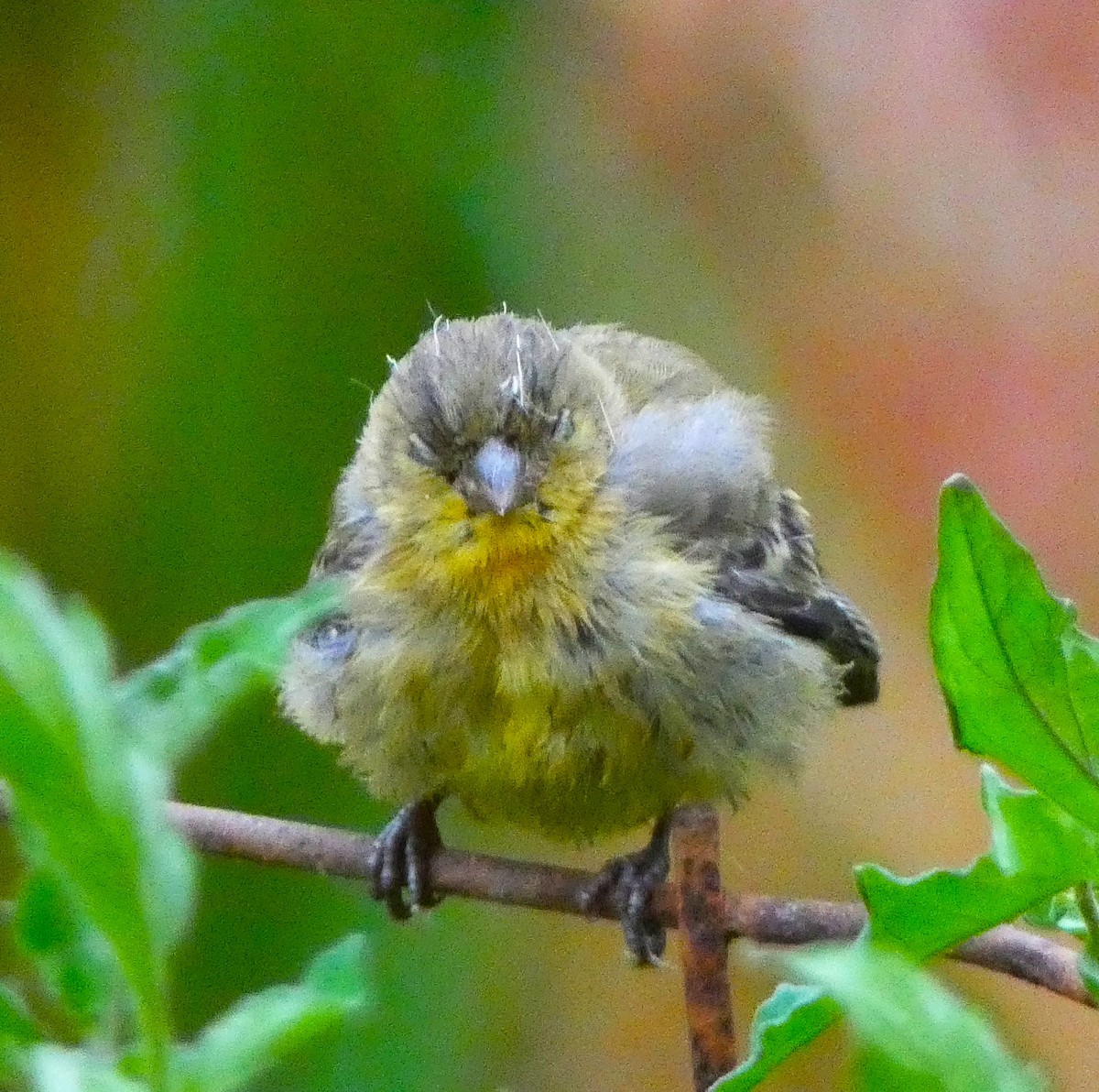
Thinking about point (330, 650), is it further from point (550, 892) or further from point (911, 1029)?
point (911, 1029)

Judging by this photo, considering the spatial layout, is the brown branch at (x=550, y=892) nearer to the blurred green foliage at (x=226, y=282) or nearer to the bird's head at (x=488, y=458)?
the bird's head at (x=488, y=458)

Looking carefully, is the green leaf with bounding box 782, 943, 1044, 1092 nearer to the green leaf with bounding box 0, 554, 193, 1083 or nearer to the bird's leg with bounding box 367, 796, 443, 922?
the green leaf with bounding box 0, 554, 193, 1083

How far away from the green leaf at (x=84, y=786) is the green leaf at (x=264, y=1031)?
78mm

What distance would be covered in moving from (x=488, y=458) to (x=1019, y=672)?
1.08 metres

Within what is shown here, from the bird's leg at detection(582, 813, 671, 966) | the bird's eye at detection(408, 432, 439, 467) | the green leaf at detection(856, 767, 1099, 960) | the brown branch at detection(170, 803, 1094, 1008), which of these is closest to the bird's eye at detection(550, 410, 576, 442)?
the bird's eye at detection(408, 432, 439, 467)

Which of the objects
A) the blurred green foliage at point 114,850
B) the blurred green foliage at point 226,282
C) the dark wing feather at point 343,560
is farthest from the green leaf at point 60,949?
the blurred green foliage at point 226,282

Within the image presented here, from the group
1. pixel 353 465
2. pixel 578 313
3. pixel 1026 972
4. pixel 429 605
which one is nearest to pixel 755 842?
pixel 578 313

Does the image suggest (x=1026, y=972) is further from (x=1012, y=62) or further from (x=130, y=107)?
(x=130, y=107)

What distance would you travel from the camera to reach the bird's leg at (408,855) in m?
1.72

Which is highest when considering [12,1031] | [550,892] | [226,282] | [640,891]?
[226,282]

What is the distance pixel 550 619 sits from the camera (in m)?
1.52

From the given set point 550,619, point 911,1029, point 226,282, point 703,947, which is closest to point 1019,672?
point 911,1029

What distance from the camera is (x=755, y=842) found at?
3.22 m

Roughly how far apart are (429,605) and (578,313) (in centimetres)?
166
